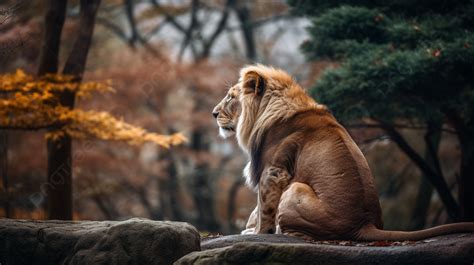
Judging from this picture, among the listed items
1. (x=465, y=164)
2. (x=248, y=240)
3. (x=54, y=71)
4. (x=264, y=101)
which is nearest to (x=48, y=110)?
(x=54, y=71)

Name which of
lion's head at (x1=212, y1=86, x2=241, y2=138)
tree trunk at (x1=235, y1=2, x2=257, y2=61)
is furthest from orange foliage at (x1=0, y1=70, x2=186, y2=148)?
tree trunk at (x1=235, y1=2, x2=257, y2=61)

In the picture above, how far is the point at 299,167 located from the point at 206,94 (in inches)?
571

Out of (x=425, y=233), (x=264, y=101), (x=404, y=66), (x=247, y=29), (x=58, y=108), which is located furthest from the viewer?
(x=247, y=29)

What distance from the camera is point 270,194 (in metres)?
7.16

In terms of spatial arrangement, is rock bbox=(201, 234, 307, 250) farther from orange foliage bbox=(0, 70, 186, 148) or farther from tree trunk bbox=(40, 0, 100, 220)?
tree trunk bbox=(40, 0, 100, 220)

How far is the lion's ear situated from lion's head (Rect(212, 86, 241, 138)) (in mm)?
236

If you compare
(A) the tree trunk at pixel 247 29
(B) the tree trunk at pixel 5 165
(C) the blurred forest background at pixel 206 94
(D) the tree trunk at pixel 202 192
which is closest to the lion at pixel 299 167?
(C) the blurred forest background at pixel 206 94

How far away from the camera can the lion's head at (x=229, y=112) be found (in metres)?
8.30

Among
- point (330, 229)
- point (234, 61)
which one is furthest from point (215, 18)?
point (330, 229)

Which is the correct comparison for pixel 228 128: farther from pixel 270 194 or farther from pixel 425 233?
pixel 425 233

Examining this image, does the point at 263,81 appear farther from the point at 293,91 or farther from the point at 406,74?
the point at 406,74

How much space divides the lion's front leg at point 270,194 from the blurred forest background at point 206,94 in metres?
1.84

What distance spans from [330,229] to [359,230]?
0.28 metres

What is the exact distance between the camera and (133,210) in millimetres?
27719
